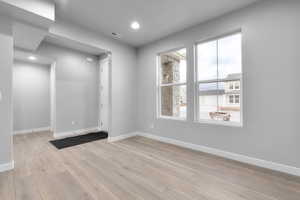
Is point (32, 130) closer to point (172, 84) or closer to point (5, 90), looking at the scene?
point (5, 90)

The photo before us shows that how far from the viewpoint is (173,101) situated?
3.77 meters

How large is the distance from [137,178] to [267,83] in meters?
2.64

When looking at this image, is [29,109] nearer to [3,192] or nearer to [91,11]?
[3,192]

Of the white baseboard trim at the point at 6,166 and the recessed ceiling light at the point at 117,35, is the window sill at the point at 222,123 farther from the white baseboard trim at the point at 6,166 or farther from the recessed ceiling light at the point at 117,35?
the white baseboard trim at the point at 6,166

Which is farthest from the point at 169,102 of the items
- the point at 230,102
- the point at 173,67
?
the point at 230,102

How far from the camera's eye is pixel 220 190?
1713 mm

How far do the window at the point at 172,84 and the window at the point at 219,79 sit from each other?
43 centimetres

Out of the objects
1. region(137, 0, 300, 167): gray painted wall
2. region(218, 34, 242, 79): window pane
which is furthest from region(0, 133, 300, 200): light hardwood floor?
region(218, 34, 242, 79): window pane

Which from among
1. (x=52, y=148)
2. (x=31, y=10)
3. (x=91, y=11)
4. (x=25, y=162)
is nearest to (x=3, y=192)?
(x=25, y=162)

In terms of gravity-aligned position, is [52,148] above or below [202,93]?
below

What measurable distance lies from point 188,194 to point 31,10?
353 centimetres

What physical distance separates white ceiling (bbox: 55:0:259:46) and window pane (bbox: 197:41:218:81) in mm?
566

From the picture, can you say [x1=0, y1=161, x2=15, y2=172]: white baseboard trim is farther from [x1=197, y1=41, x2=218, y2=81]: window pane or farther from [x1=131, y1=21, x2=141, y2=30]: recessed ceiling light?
[x1=197, y1=41, x2=218, y2=81]: window pane

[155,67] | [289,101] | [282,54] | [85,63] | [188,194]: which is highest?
[85,63]
